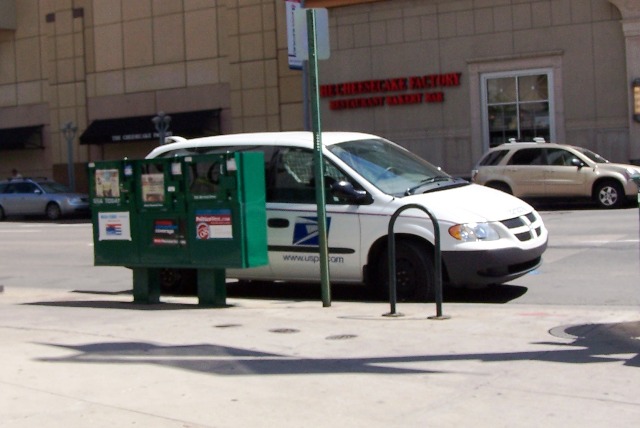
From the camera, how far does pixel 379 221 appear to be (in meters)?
10.4

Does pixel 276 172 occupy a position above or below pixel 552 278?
above

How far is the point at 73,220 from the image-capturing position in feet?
107

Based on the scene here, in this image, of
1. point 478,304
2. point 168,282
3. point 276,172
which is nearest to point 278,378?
point 478,304

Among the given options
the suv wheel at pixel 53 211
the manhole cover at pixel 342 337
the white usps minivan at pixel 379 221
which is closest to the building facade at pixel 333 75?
the suv wheel at pixel 53 211

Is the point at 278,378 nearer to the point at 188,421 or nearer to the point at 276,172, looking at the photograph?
the point at 188,421

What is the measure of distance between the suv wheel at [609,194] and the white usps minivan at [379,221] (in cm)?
1343

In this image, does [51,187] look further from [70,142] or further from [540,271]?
[540,271]

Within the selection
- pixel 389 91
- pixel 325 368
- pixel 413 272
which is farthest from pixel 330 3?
pixel 325 368

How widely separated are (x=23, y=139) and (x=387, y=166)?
31339mm

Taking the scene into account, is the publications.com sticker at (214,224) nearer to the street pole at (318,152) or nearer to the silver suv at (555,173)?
the street pole at (318,152)

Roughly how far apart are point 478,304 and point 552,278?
6.78ft

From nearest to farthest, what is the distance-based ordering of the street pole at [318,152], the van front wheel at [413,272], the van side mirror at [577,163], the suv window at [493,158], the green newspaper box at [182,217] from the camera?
the street pole at [318,152] < the green newspaper box at [182,217] < the van front wheel at [413,272] < the van side mirror at [577,163] < the suv window at [493,158]

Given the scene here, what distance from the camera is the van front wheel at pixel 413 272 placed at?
33.4ft

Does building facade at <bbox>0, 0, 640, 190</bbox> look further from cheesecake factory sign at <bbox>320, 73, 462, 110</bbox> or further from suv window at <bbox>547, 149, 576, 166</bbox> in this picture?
suv window at <bbox>547, 149, 576, 166</bbox>
